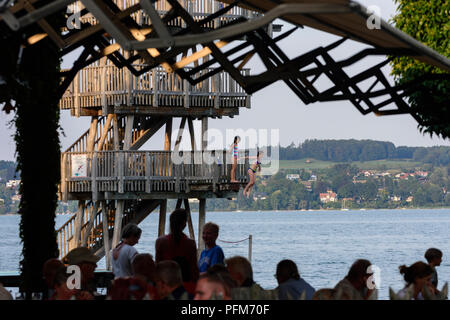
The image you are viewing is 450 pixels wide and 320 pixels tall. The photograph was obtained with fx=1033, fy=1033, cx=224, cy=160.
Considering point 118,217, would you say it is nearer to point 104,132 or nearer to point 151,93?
point 104,132

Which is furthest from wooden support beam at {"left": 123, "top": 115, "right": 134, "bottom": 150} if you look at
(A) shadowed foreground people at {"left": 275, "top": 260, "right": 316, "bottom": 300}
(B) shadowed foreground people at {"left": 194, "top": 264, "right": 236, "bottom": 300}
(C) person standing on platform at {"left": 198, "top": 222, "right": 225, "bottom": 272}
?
(B) shadowed foreground people at {"left": 194, "top": 264, "right": 236, "bottom": 300}

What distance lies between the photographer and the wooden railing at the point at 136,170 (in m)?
34.2

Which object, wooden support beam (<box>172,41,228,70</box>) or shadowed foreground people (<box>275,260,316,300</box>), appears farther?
wooden support beam (<box>172,41,228,70</box>)

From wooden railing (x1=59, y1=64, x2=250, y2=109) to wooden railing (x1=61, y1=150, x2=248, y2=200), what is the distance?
1708 mm

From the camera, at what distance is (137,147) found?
36.1 m

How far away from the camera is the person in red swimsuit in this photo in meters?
10.7

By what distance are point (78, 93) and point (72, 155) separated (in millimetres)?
2185

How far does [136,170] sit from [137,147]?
1.75 m

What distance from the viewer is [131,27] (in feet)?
38.2

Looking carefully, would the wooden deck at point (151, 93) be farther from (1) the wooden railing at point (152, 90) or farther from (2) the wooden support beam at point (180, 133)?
(2) the wooden support beam at point (180, 133)

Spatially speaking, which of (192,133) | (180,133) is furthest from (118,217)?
(192,133)

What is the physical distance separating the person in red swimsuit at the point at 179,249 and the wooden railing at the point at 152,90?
76.3ft

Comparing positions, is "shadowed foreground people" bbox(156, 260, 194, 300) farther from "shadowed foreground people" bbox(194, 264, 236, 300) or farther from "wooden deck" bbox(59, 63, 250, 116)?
"wooden deck" bbox(59, 63, 250, 116)

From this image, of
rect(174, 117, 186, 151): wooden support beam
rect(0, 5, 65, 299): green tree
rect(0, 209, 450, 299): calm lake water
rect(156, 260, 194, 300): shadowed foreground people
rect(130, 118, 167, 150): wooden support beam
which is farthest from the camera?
rect(0, 209, 450, 299): calm lake water
